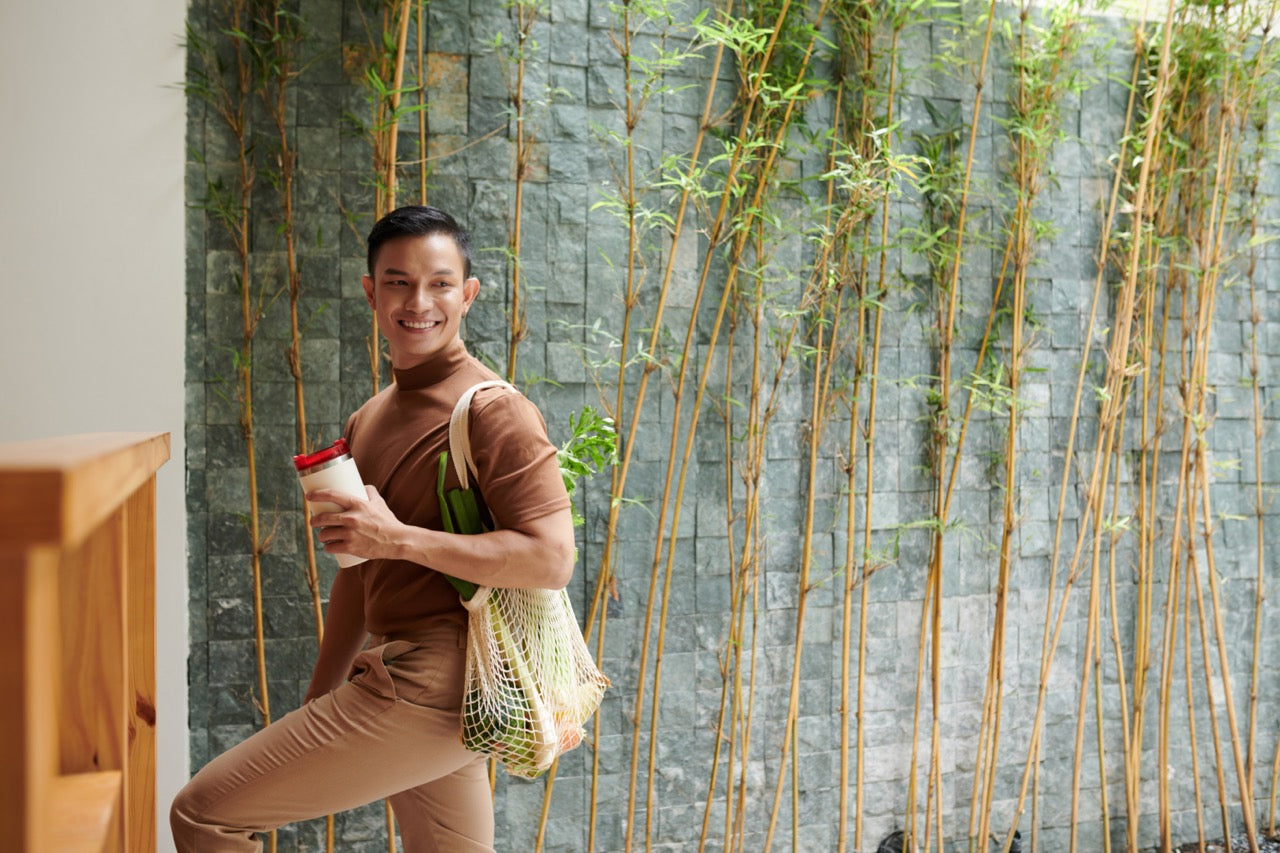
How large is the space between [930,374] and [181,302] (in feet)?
6.85

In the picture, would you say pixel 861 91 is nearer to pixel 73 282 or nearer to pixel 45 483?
pixel 73 282

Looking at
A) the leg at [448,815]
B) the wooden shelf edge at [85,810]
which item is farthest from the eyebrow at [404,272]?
the wooden shelf edge at [85,810]

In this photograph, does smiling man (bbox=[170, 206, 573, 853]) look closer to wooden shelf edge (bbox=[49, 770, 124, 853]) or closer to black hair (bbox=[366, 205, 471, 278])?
black hair (bbox=[366, 205, 471, 278])

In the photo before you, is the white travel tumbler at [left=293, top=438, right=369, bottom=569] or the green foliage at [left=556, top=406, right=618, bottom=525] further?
the green foliage at [left=556, top=406, right=618, bottom=525]

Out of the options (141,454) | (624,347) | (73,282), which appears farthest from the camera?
(624,347)

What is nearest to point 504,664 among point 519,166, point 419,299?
point 419,299

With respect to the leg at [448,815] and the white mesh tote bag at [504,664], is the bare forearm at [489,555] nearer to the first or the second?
the white mesh tote bag at [504,664]

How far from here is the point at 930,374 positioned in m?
3.33

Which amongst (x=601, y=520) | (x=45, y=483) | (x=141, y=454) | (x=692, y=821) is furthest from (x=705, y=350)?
(x=45, y=483)

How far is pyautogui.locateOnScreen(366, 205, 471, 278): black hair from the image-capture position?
181 cm

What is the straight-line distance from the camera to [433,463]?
67.8 inches

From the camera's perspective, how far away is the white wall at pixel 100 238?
8.27ft

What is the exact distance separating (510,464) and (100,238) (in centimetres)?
148

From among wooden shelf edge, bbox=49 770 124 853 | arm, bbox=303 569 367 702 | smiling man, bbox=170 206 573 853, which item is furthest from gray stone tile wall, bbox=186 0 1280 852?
wooden shelf edge, bbox=49 770 124 853
